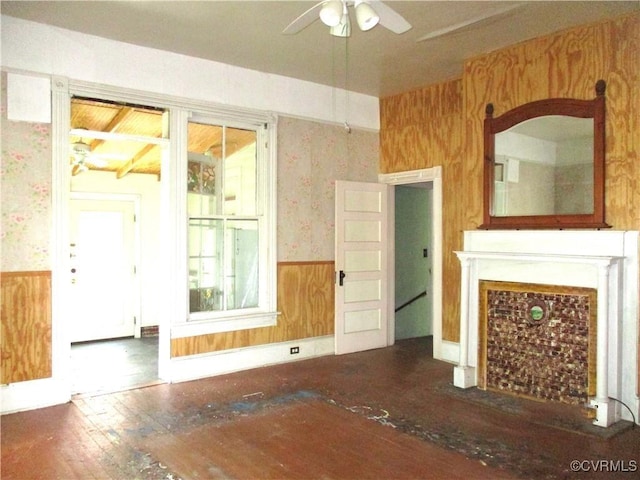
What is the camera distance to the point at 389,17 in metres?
2.89

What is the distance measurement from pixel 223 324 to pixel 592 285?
3181 mm

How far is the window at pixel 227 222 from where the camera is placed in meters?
4.63

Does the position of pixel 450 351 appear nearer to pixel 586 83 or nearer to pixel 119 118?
pixel 586 83

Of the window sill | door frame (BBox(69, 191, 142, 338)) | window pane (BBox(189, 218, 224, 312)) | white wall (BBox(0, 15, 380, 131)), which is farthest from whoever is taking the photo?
door frame (BBox(69, 191, 142, 338))

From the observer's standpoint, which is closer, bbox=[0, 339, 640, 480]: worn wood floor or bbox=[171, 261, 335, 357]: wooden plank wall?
bbox=[0, 339, 640, 480]: worn wood floor

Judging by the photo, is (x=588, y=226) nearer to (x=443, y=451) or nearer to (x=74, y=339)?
(x=443, y=451)

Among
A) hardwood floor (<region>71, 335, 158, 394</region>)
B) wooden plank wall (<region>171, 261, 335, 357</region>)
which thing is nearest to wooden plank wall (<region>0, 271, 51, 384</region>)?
hardwood floor (<region>71, 335, 158, 394</region>)

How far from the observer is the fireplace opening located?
143 inches

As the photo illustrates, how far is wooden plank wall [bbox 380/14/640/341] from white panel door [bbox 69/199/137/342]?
3674mm

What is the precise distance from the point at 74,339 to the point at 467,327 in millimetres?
4879

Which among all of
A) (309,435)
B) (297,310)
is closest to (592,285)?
(309,435)

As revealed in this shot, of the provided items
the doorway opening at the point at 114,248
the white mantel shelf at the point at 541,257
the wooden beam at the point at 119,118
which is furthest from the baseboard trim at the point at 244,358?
the wooden beam at the point at 119,118

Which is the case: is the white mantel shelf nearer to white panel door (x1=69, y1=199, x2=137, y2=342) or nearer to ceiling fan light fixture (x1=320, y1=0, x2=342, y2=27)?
ceiling fan light fixture (x1=320, y1=0, x2=342, y2=27)

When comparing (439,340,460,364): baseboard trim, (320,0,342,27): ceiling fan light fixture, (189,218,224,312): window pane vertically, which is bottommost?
(439,340,460,364): baseboard trim
